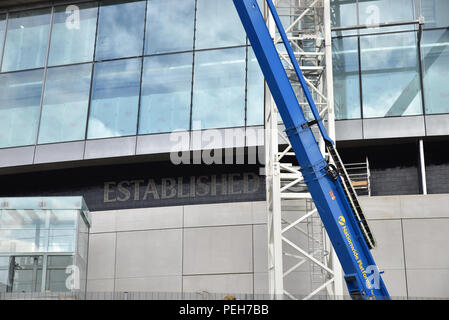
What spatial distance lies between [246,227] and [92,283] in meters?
5.85

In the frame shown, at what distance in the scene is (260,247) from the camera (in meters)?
20.9

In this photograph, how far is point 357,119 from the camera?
859 inches

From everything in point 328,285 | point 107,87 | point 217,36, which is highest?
point 217,36

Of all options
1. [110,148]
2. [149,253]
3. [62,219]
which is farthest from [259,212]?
[62,219]

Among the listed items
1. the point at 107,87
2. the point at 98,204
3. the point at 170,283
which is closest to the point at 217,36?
the point at 107,87

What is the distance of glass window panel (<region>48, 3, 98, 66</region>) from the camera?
82.3 ft

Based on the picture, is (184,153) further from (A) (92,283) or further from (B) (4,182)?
(B) (4,182)

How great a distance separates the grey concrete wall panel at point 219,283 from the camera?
20.6 meters

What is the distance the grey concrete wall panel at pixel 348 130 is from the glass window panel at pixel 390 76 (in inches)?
23.8

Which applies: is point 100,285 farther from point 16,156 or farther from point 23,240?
point 16,156

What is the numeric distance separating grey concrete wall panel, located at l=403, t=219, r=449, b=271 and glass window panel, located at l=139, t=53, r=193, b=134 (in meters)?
8.82

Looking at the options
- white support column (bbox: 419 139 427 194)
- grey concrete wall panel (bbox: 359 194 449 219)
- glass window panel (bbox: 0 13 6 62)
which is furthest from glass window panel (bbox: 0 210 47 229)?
white support column (bbox: 419 139 427 194)

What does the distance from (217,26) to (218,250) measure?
29.1ft

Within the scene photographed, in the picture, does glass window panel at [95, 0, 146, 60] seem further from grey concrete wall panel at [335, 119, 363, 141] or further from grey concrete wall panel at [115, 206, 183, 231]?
grey concrete wall panel at [335, 119, 363, 141]
